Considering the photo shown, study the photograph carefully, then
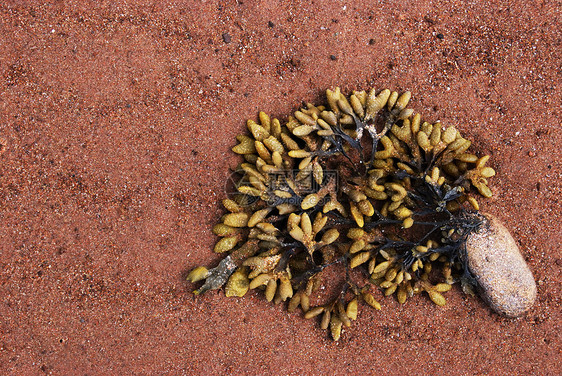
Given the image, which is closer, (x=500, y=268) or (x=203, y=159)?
(x=500, y=268)

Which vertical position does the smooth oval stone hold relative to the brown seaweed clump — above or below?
below

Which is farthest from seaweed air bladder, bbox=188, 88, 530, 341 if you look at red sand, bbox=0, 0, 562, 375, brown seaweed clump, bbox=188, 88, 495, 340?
red sand, bbox=0, 0, 562, 375

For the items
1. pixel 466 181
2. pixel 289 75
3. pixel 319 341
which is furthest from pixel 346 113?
pixel 319 341

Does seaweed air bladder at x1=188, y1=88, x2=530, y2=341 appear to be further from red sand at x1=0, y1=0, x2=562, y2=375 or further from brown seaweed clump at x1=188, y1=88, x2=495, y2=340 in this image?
red sand at x1=0, y1=0, x2=562, y2=375

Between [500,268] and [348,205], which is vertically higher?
[348,205]

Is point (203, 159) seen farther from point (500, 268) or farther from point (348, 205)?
point (500, 268)

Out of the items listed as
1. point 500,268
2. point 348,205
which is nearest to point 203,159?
point 348,205

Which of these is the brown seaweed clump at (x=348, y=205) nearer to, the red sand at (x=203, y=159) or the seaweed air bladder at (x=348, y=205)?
the seaweed air bladder at (x=348, y=205)

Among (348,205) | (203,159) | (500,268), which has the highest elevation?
(203,159)
